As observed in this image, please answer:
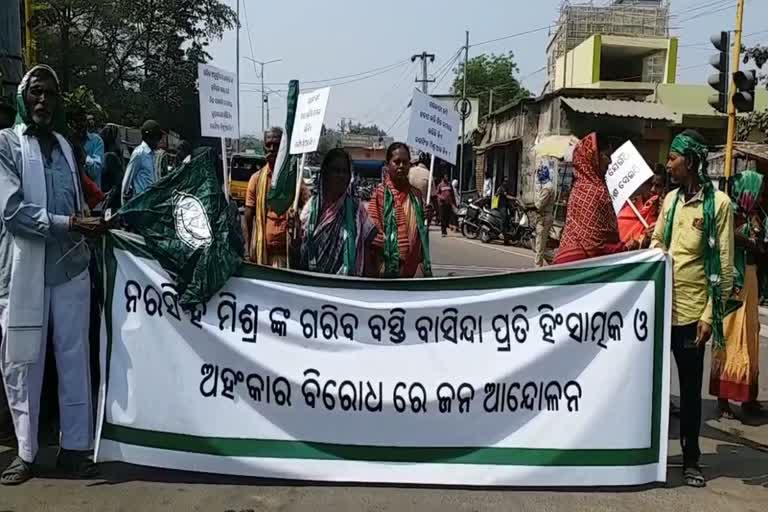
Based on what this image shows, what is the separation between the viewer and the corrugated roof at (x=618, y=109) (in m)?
18.7

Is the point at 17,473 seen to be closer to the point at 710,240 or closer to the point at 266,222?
the point at 266,222

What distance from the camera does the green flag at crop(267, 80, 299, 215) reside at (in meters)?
5.21

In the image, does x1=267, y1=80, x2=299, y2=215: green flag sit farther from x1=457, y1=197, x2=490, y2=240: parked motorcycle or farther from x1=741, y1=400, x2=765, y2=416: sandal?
x1=457, y1=197, x2=490, y2=240: parked motorcycle

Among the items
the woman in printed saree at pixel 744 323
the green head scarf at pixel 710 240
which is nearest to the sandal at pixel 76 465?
the green head scarf at pixel 710 240

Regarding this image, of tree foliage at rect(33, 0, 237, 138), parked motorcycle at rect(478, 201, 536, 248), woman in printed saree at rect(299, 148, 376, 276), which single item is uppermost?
tree foliage at rect(33, 0, 237, 138)

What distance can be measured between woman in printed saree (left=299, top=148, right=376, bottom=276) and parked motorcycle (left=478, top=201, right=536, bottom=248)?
14.5 m

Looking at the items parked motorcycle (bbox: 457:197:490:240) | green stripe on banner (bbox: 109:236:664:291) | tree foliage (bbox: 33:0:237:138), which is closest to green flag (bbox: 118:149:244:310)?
green stripe on banner (bbox: 109:236:664:291)

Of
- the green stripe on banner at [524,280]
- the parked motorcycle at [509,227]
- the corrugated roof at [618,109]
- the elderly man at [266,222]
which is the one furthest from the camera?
the parked motorcycle at [509,227]

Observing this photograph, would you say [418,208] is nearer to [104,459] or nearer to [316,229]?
[316,229]

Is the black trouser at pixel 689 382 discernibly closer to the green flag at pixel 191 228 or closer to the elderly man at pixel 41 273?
the green flag at pixel 191 228

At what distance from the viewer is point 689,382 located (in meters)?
4.17

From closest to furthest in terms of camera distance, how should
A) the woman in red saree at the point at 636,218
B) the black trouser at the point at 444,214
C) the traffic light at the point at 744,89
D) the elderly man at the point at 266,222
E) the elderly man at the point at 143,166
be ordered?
the elderly man at the point at 266,222, the woman in red saree at the point at 636,218, the elderly man at the point at 143,166, the traffic light at the point at 744,89, the black trouser at the point at 444,214

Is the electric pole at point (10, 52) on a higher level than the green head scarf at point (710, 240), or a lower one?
higher

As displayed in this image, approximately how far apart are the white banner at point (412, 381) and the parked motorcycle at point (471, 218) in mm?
16372
